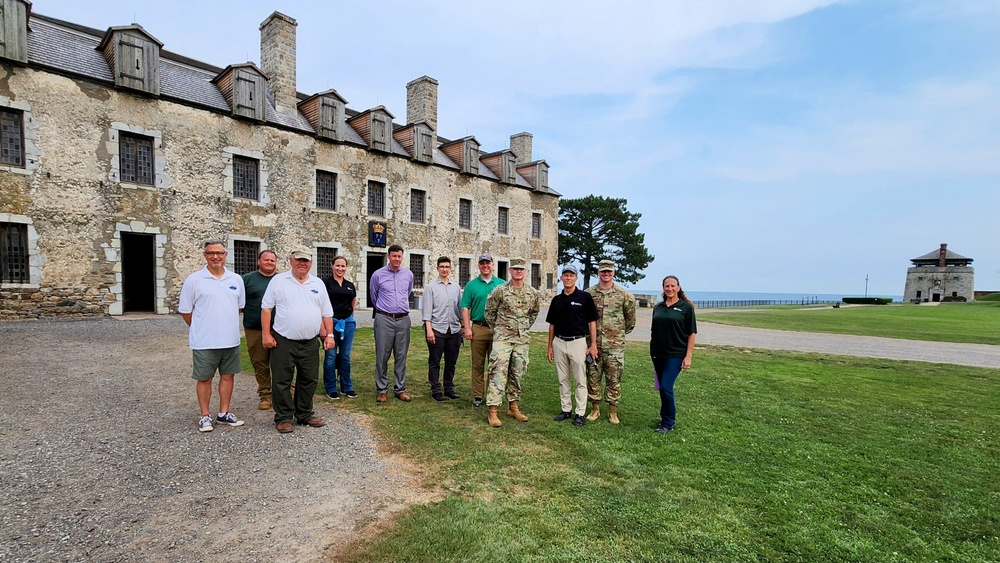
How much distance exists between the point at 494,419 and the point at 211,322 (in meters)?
3.42

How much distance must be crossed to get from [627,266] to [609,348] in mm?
39950

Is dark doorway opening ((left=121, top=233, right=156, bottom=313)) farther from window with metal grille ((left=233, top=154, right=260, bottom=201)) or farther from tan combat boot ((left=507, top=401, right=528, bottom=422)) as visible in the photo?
tan combat boot ((left=507, top=401, right=528, bottom=422))

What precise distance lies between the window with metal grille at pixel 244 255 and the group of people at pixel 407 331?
1358cm

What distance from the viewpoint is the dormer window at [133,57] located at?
1515 cm

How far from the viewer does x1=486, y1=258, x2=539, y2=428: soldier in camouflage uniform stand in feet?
19.0

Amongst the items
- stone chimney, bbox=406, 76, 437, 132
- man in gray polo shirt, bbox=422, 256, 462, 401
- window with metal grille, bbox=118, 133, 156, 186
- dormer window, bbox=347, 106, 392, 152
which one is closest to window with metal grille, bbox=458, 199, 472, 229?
stone chimney, bbox=406, 76, 437, 132

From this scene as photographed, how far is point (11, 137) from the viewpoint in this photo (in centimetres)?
1366

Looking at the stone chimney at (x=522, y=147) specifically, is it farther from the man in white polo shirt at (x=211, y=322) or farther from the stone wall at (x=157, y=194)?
the man in white polo shirt at (x=211, y=322)

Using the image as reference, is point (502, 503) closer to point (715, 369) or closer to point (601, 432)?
point (601, 432)

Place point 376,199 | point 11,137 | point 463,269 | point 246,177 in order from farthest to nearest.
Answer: point 463,269, point 376,199, point 246,177, point 11,137

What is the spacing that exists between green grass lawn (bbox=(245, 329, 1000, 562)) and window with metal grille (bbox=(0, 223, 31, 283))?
13.9 metres

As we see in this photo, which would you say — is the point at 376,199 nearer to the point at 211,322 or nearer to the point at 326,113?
the point at 326,113

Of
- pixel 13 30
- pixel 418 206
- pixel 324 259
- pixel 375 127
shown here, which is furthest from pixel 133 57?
pixel 418 206

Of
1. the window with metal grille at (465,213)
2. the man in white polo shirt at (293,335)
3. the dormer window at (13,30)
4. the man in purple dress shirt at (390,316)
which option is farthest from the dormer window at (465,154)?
the man in white polo shirt at (293,335)
